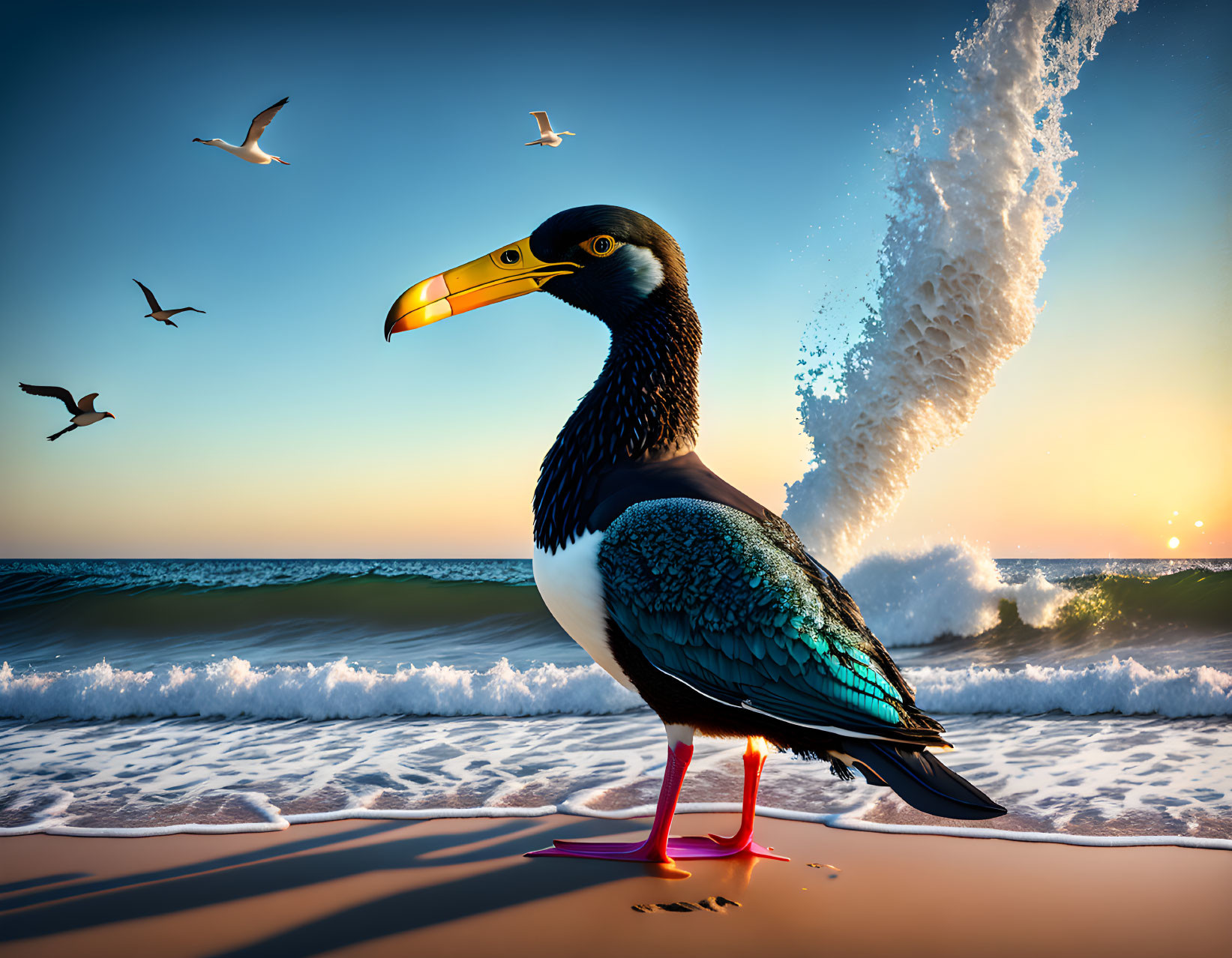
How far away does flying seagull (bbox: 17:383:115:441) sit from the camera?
20.8ft

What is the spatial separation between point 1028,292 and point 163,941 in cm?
877

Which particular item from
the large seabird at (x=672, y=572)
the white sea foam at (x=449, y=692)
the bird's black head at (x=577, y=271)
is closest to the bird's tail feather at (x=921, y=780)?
the large seabird at (x=672, y=572)

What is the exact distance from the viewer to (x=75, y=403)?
639cm

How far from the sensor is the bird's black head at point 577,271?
2.54 metres

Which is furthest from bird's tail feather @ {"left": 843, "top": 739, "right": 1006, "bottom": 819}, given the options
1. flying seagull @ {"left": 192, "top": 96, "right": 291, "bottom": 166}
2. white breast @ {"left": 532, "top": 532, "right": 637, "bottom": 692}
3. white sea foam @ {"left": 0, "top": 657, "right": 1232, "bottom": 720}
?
flying seagull @ {"left": 192, "top": 96, "right": 291, "bottom": 166}

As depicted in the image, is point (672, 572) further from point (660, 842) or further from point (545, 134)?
point (545, 134)

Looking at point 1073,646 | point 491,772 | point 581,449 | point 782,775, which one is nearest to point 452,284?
point 581,449

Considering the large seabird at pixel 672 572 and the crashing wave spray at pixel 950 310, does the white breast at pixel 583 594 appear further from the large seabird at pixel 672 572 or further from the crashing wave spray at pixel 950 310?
the crashing wave spray at pixel 950 310

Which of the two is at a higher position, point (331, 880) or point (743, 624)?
point (743, 624)

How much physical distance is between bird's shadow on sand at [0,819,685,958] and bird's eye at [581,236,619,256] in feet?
7.24

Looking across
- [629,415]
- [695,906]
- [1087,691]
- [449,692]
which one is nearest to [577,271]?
[629,415]

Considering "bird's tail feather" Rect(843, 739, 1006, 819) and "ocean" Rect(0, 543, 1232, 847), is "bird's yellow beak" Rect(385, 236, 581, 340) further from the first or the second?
"ocean" Rect(0, 543, 1232, 847)

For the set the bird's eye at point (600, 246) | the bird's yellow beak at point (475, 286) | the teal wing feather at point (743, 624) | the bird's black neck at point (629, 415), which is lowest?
the teal wing feather at point (743, 624)

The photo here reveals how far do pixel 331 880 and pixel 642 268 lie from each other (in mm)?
2474
